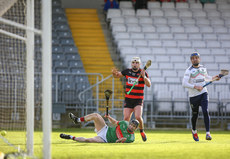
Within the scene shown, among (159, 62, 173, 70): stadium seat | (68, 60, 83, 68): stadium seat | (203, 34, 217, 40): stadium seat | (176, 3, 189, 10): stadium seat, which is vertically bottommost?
(159, 62, 173, 70): stadium seat

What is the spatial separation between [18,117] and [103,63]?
756 centimetres

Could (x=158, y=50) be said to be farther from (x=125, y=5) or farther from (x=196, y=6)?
(x=196, y=6)

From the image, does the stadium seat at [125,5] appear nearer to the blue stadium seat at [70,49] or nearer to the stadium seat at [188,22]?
the stadium seat at [188,22]

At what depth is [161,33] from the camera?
18469 millimetres

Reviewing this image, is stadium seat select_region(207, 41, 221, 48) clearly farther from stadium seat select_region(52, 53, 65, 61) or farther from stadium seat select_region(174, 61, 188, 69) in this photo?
stadium seat select_region(52, 53, 65, 61)

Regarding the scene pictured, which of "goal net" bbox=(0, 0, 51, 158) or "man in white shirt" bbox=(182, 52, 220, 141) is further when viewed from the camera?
"goal net" bbox=(0, 0, 51, 158)

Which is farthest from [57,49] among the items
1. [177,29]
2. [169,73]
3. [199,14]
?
[199,14]

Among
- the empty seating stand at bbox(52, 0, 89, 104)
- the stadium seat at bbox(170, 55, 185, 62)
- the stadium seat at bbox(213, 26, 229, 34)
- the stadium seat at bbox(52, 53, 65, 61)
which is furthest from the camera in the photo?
the stadium seat at bbox(213, 26, 229, 34)

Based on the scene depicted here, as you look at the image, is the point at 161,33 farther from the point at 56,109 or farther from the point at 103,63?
the point at 56,109

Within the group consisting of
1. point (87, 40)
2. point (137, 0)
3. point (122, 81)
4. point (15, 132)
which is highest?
point (137, 0)

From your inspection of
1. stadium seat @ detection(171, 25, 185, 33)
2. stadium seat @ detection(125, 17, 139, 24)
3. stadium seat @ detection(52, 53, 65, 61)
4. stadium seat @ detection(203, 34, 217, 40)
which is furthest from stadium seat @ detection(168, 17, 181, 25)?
stadium seat @ detection(52, 53, 65, 61)

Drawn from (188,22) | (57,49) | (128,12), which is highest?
(128,12)

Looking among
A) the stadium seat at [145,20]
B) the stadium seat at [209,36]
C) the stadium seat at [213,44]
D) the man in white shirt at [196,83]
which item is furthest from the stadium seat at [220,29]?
the man in white shirt at [196,83]

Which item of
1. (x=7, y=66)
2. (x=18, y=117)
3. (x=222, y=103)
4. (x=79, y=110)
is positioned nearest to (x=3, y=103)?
(x=7, y=66)
